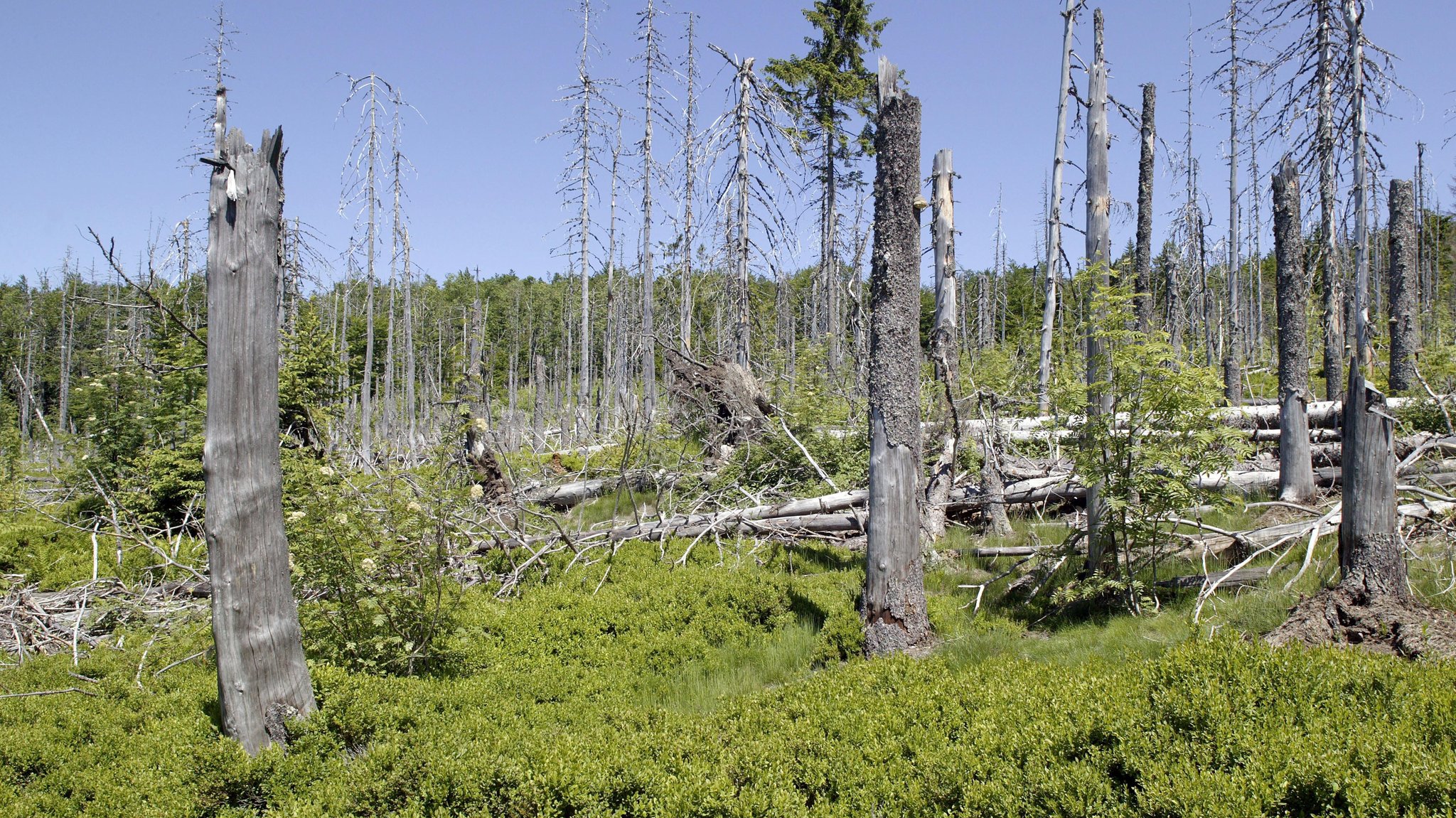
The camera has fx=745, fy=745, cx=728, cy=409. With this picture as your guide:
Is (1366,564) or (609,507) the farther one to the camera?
(609,507)

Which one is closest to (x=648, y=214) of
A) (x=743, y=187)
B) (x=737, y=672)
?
(x=743, y=187)

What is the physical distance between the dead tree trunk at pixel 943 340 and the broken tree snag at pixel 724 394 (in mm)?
3130

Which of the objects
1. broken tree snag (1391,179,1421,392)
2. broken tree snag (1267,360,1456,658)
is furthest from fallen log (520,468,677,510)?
broken tree snag (1391,179,1421,392)

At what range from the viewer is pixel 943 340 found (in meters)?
10.3

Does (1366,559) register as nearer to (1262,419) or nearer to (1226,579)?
(1226,579)

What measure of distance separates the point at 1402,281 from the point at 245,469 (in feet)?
68.7

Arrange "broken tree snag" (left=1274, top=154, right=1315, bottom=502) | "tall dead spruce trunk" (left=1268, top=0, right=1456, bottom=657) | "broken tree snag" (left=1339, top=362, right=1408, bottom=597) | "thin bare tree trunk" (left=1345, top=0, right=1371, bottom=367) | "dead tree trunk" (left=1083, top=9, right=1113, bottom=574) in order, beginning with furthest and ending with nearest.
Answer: "thin bare tree trunk" (left=1345, top=0, right=1371, bottom=367) < "broken tree snag" (left=1274, top=154, right=1315, bottom=502) < "dead tree trunk" (left=1083, top=9, right=1113, bottom=574) < "broken tree snag" (left=1339, top=362, right=1408, bottom=597) < "tall dead spruce trunk" (left=1268, top=0, right=1456, bottom=657)

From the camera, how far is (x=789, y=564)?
923 centimetres

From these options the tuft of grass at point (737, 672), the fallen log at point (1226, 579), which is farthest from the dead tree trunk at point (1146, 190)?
the tuft of grass at point (737, 672)

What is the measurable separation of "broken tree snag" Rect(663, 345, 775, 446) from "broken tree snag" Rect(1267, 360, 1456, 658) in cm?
809

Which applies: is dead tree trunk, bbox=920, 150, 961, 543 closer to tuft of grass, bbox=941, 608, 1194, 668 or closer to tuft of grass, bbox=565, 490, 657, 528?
tuft of grass, bbox=941, 608, 1194, 668

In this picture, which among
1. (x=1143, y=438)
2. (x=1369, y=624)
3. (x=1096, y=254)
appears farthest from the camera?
(x=1096, y=254)

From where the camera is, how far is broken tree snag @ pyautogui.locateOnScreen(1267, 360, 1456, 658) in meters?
5.03

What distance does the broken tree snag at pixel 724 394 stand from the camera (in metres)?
12.8
